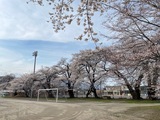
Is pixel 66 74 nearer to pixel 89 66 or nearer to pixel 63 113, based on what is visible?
pixel 89 66

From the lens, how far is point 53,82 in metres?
51.5

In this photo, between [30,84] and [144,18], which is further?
[30,84]

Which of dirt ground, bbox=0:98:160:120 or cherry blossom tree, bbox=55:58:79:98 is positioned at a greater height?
cherry blossom tree, bbox=55:58:79:98

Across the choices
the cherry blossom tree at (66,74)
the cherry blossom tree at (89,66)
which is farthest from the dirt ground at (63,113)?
the cherry blossom tree at (66,74)

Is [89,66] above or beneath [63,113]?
above

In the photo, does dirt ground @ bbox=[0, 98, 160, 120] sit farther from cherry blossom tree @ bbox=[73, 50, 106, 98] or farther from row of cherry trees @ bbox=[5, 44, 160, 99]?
cherry blossom tree @ bbox=[73, 50, 106, 98]

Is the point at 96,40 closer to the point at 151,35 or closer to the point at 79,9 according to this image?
the point at 79,9

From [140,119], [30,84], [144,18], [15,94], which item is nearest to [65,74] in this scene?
[30,84]

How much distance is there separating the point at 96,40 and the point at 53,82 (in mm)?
45386

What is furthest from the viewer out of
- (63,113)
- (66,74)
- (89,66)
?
(66,74)

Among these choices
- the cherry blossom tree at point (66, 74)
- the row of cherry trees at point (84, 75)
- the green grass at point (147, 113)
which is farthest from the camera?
the cherry blossom tree at point (66, 74)

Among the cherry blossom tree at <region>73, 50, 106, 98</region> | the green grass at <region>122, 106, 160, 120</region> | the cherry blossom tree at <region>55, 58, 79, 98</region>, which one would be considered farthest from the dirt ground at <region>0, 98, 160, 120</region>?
Result: the cherry blossom tree at <region>55, 58, 79, 98</region>

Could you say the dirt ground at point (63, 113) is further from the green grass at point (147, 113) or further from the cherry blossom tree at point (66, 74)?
the cherry blossom tree at point (66, 74)

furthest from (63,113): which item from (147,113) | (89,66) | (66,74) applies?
(66,74)
